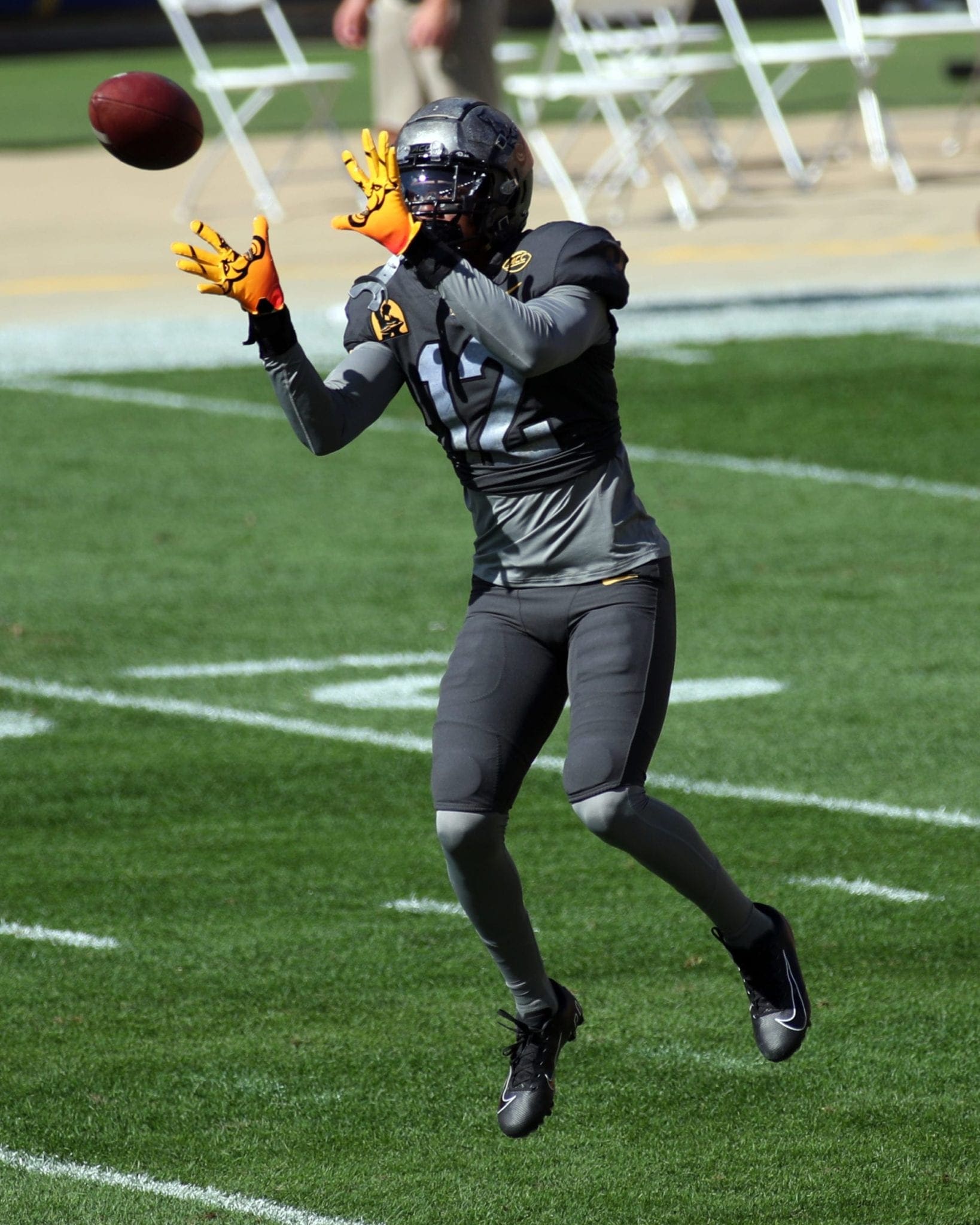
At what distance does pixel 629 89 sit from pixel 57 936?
12493mm

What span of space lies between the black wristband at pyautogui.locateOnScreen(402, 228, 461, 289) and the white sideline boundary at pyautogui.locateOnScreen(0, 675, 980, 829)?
8.56ft

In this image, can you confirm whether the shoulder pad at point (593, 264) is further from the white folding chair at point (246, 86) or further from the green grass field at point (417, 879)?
the white folding chair at point (246, 86)

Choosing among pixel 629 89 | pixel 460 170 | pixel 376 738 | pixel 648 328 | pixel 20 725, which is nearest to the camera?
pixel 460 170

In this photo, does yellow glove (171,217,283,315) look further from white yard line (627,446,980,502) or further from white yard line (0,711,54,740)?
white yard line (627,446,980,502)

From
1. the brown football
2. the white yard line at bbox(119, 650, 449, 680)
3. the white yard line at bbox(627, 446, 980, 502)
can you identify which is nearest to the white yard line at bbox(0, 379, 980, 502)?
the white yard line at bbox(627, 446, 980, 502)

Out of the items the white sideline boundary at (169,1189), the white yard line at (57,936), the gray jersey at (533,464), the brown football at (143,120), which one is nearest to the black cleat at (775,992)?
the gray jersey at (533,464)

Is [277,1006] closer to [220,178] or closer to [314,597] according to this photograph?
[314,597]

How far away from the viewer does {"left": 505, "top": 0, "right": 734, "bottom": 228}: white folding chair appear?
686 inches

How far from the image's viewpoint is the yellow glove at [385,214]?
14.6 feet

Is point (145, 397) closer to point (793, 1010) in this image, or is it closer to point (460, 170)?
point (460, 170)

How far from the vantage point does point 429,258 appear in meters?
4.47

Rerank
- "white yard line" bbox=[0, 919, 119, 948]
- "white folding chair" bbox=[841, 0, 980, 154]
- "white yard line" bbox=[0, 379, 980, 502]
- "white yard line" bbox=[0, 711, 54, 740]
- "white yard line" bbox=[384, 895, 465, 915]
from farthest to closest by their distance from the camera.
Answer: "white folding chair" bbox=[841, 0, 980, 154]
"white yard line" bbox=[0, 379, 980, 502]
"white yard line" bbox=[0, 711, 54, 740]
"white yard line" bbox=[384, 895, 465, 915]
"white yard line" bbox=[0, 919, 119, 948]

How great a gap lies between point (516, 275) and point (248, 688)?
3.89 m

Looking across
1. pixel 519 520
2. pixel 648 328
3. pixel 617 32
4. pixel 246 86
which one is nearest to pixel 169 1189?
pixel 519 520
